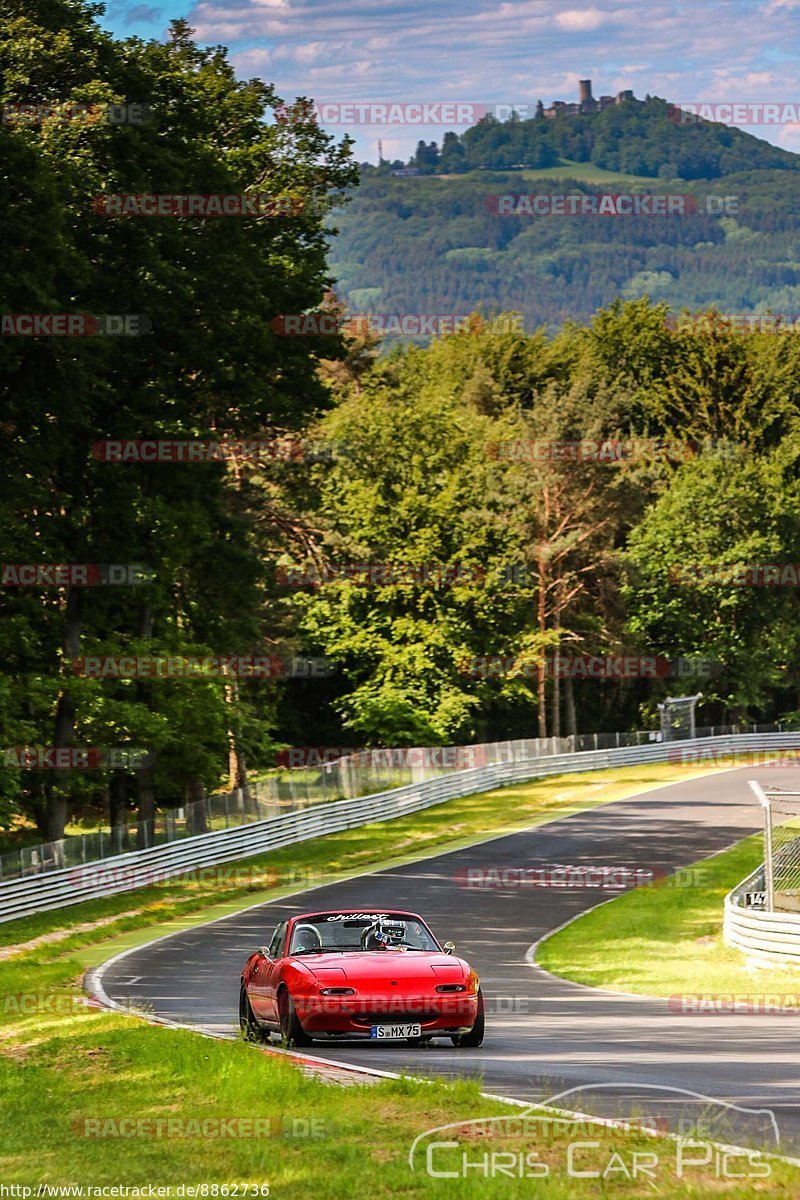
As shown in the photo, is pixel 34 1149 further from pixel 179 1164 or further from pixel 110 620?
pixel 110 620

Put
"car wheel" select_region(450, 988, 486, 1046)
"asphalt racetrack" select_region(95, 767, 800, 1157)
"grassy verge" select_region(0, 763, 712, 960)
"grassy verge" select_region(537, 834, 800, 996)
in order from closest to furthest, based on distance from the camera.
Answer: "asphalt racetrack" select_region(95, 767, 800, 1157), "car wheel" select_region(450, 988, 486, 1046), "grassy verge" select_region(537, 834, 800, 996), "grassy verge" select_region(0, 763, 712, 960)

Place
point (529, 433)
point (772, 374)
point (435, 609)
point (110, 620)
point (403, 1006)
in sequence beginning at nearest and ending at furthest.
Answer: point (403, 1006)
point (110, 620)
point (435, 609)
point (529, 433)
point (772, 374)

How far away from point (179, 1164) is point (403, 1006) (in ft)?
19.2

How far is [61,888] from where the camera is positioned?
115 feet

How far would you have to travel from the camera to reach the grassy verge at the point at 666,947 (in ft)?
75.8

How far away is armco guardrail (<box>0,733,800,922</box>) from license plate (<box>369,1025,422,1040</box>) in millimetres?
20063

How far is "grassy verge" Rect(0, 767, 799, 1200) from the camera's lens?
26.2 ft

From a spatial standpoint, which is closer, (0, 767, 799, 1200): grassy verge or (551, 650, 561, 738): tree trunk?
(0, 767, 799, 1200): grassy verge

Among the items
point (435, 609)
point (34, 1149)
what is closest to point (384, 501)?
point (435, 609)

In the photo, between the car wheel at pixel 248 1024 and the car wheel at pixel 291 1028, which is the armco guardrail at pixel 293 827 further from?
the car wheel at pixel 291 1028

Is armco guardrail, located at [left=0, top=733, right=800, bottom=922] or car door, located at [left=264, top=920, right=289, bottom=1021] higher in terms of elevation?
car door, located at [left=264, top=920, right=289, bottom=1021]

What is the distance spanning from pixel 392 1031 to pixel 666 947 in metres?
14.0

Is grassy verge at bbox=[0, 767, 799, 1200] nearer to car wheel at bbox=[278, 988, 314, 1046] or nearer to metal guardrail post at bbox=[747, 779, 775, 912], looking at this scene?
car wheel at bbox=[278, 988, 314, 1046]

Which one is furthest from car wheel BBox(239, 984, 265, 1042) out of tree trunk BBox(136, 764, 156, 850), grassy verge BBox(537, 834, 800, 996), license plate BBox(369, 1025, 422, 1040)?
tree trunk BBox(136, 764, 156, 850)
